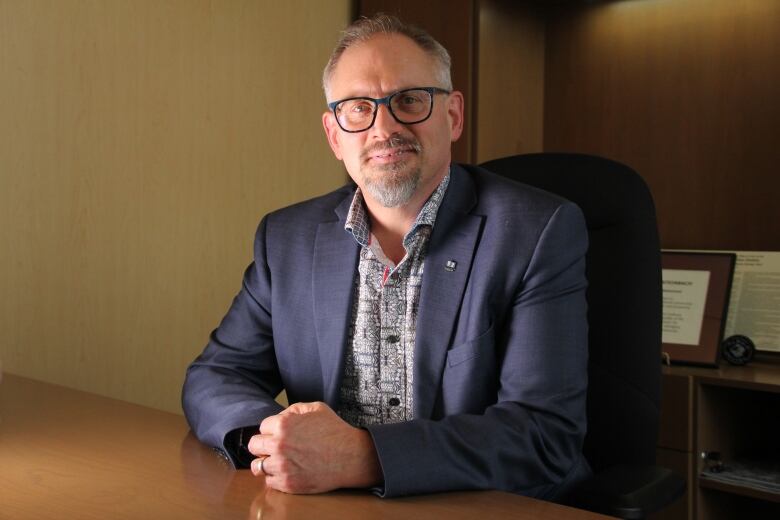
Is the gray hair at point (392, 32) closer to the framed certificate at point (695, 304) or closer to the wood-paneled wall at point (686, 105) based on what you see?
the framed certificate at point (695, 304)

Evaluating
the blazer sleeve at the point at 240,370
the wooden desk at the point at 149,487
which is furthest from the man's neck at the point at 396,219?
the wooden desk at the point at 149,487

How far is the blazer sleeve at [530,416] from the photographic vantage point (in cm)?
129

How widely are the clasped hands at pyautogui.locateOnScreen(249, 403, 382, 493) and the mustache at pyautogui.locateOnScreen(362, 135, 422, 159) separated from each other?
0.69 metres

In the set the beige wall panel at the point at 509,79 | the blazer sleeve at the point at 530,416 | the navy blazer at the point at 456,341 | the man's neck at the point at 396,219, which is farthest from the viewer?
the beige wall panel at the point at 509,79

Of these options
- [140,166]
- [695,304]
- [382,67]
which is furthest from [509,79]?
[382,67]

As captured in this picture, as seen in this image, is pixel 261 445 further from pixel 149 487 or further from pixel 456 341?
pixel 456 341

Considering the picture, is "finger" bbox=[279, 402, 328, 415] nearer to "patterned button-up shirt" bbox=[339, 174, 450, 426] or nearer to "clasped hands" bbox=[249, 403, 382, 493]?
"clasped hands" bbox=[249, 403, 382, 493]

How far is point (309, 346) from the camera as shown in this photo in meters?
1.85

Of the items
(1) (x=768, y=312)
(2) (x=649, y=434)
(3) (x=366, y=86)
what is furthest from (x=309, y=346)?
(1) (x=768, y=312)

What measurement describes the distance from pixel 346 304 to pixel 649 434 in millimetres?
666

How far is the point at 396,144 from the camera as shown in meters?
1.86

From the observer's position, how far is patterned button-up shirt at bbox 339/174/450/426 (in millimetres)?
1799

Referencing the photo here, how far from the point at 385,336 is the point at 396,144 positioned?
404 millimetres

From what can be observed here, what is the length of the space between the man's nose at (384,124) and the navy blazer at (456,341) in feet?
0.58
